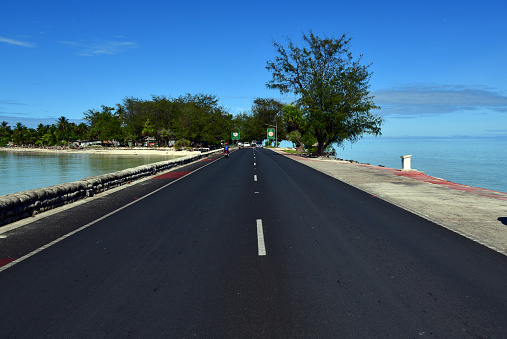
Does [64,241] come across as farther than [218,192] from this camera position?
No

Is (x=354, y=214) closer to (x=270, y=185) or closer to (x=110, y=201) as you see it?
(x=270, y=185)

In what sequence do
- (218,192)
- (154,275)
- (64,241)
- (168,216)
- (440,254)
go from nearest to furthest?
(154,275) → (440,254) → (64,241) → (168,216) → (218,192)

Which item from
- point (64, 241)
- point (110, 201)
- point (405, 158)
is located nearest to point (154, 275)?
point (64, 241)

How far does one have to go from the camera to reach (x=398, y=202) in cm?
1145

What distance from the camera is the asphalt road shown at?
12.0ft

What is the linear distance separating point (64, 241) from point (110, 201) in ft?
16.7

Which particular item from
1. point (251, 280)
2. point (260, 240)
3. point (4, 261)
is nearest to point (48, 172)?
point (4, 261)

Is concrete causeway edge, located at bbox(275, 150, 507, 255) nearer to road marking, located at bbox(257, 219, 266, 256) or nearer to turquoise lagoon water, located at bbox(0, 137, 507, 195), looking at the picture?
road marking, located at bbox(257, 219, 266, 256)

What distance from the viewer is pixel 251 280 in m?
4.82

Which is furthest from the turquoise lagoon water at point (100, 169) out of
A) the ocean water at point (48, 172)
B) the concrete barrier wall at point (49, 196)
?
the concrete barrier wall at point (49, 196)

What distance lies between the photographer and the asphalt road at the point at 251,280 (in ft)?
12.0

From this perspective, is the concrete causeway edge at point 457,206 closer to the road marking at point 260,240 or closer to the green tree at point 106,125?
the road marking at point 260,240

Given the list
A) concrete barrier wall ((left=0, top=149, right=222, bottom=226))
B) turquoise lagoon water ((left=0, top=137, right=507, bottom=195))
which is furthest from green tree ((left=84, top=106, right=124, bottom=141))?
concrete barrier wall ((left=0, top=149, right=222, bottom=226))

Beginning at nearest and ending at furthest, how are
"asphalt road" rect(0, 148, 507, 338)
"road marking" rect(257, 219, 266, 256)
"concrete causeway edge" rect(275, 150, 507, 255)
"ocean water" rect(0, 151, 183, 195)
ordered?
"asphalt road" rect(0, 148, 507, 338)
"road marking" rect(257, 219, 266, 256)
"concrete causeway edge" rect(275, 150, 507, 255)
"ocean water" rect(0, 151, 183, 195)
